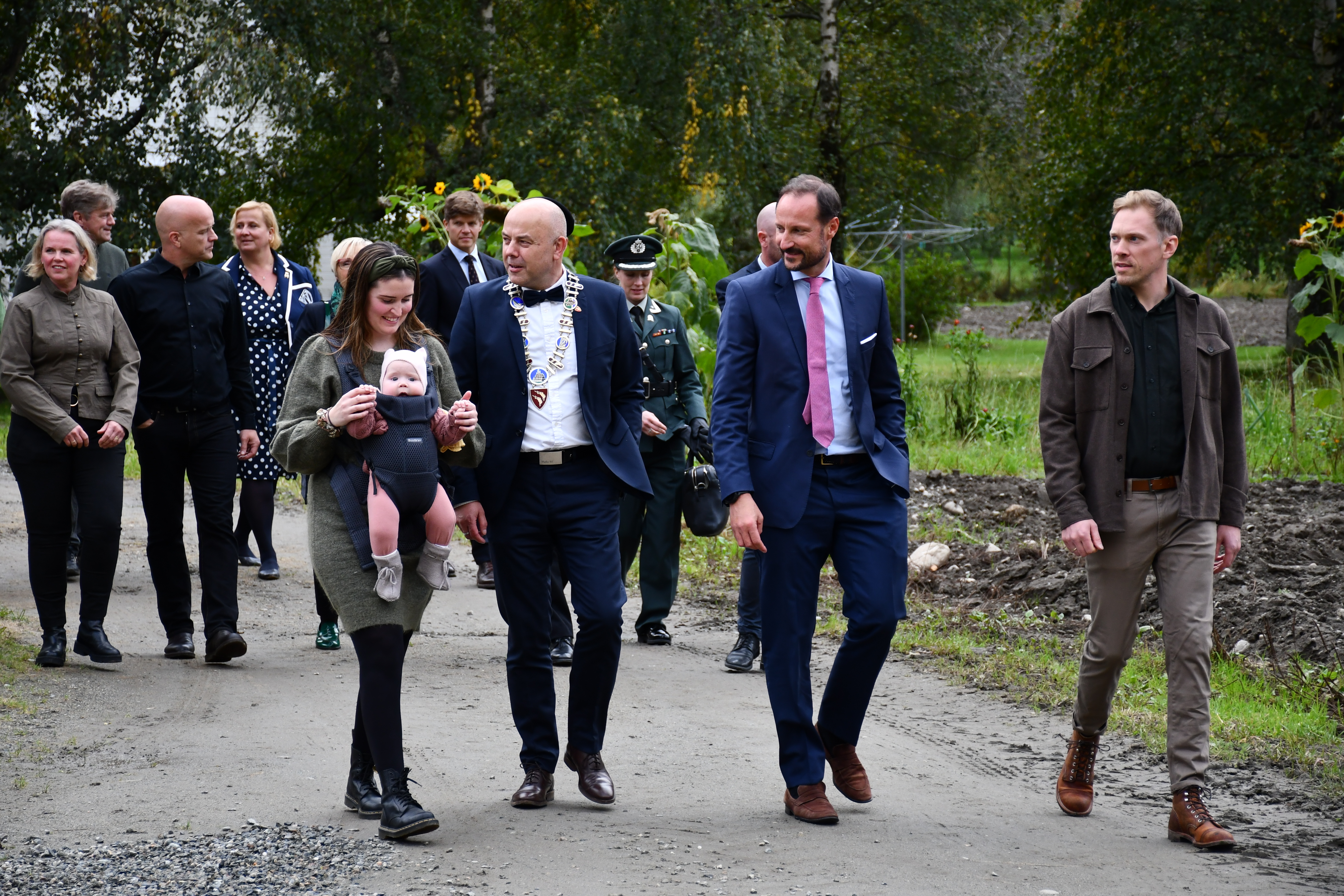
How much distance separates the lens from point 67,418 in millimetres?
6555

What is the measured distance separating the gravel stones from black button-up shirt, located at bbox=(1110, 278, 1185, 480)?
9.00 ft

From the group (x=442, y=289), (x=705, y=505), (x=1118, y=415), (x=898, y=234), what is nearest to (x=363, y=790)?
(x=705, y=505)

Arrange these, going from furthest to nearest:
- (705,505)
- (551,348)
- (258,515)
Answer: (258,515) < (705,505) < (551,348)

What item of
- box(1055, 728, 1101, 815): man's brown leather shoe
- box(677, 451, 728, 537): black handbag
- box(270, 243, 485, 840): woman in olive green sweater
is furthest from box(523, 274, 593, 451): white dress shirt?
box(1055, 728, 1101, 815): man's brown leather shoe

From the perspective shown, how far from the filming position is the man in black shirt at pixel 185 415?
270 inches

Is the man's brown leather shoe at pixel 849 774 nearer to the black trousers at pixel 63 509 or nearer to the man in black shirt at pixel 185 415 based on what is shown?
the man in black shirt at pixel 185 415

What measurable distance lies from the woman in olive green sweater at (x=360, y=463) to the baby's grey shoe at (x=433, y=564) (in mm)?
35

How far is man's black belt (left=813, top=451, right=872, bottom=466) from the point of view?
482cm

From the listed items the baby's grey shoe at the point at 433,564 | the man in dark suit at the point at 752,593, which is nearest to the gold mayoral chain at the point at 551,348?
the baby's grey shoe at the point at 433,564

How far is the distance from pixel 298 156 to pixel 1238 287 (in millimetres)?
40170

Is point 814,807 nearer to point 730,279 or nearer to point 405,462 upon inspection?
point 405,462

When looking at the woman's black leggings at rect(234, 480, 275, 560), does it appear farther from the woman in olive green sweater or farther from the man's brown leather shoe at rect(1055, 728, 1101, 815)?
the man's brown leather shoe at rect(1055, 728, 1101, 815)

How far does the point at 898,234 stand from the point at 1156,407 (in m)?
25.5

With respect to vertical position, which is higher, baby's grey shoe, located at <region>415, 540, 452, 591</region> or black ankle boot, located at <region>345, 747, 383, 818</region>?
baby's grey shoe, located at <region>415, 540, 452, 591</region>
